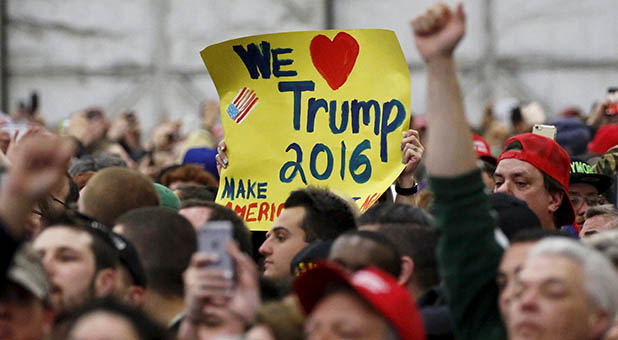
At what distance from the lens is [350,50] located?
20.4 ft

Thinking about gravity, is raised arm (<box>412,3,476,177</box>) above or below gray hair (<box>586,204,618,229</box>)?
above

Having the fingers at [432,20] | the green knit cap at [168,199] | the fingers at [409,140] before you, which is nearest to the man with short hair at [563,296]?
the fingers at [432,20]

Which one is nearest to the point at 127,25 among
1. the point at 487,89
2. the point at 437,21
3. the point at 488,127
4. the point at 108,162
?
Answer: the point at 487,89

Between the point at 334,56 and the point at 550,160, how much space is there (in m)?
1.33

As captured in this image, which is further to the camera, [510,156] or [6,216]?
[510,156]

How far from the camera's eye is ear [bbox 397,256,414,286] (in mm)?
4254

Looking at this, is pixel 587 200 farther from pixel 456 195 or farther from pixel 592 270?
pixel 592 270

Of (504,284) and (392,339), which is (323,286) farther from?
(504,284)

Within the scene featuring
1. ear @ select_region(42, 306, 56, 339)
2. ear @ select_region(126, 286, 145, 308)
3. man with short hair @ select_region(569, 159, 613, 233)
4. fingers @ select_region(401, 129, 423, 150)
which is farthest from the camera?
man with short hair @ select_region(569, 159, 613, 233)

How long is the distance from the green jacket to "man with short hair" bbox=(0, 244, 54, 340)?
1260mm

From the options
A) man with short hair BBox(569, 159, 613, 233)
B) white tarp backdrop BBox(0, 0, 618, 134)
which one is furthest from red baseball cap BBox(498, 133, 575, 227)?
white tarp backdrop BBox(0, 0, 618, 134)

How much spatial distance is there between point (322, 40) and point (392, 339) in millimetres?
3197

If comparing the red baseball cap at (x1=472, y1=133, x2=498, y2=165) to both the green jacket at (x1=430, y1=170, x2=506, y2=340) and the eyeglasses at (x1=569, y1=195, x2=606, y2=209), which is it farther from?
the green jacket at (x1=430, y1=170, x2=506, y2=340)

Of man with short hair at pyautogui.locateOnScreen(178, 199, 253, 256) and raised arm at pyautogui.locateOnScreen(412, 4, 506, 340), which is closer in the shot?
raised arm at pyautogui.locateOnScreen(412, 4, 506, 340)
